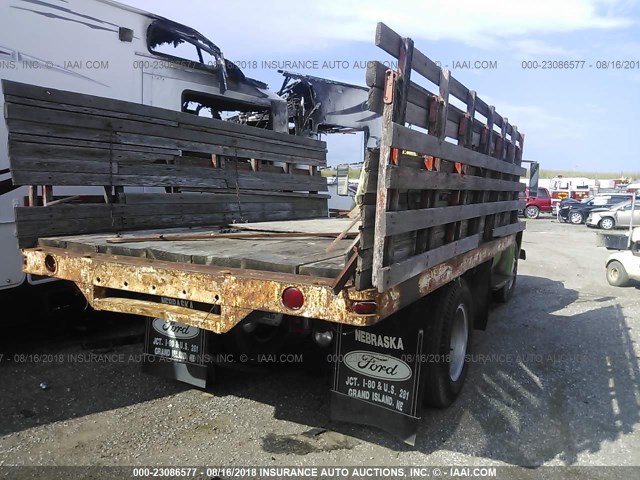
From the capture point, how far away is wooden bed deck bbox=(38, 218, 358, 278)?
2.71m

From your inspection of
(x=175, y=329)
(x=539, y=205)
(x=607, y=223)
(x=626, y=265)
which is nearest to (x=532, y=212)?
(x=539, y=205)

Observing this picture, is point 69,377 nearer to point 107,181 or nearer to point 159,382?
point 159,382

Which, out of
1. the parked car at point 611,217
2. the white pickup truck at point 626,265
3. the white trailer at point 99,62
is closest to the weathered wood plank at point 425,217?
the white trailer at point 99,62

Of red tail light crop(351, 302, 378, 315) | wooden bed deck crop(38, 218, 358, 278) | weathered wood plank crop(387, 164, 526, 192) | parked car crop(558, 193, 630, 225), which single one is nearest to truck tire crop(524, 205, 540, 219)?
parked car crop(558, 193, 630, 225)

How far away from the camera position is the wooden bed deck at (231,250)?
8.91 ft

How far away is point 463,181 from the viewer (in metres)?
3.43

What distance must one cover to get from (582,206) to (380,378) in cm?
2609

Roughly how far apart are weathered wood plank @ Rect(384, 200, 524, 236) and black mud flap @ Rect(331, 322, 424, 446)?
2.24ft

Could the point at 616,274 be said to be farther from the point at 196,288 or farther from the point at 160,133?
the point at 196,288

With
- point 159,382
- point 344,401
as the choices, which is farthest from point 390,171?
point 159,382

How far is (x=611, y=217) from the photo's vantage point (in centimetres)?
2273

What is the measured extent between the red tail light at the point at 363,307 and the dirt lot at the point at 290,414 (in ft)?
3.86

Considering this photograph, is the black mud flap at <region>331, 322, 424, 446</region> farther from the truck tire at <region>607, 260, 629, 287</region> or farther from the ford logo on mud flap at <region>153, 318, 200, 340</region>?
the truck tire at <region>607, 260, 629, 287</region>

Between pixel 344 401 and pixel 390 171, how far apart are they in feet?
5.32
